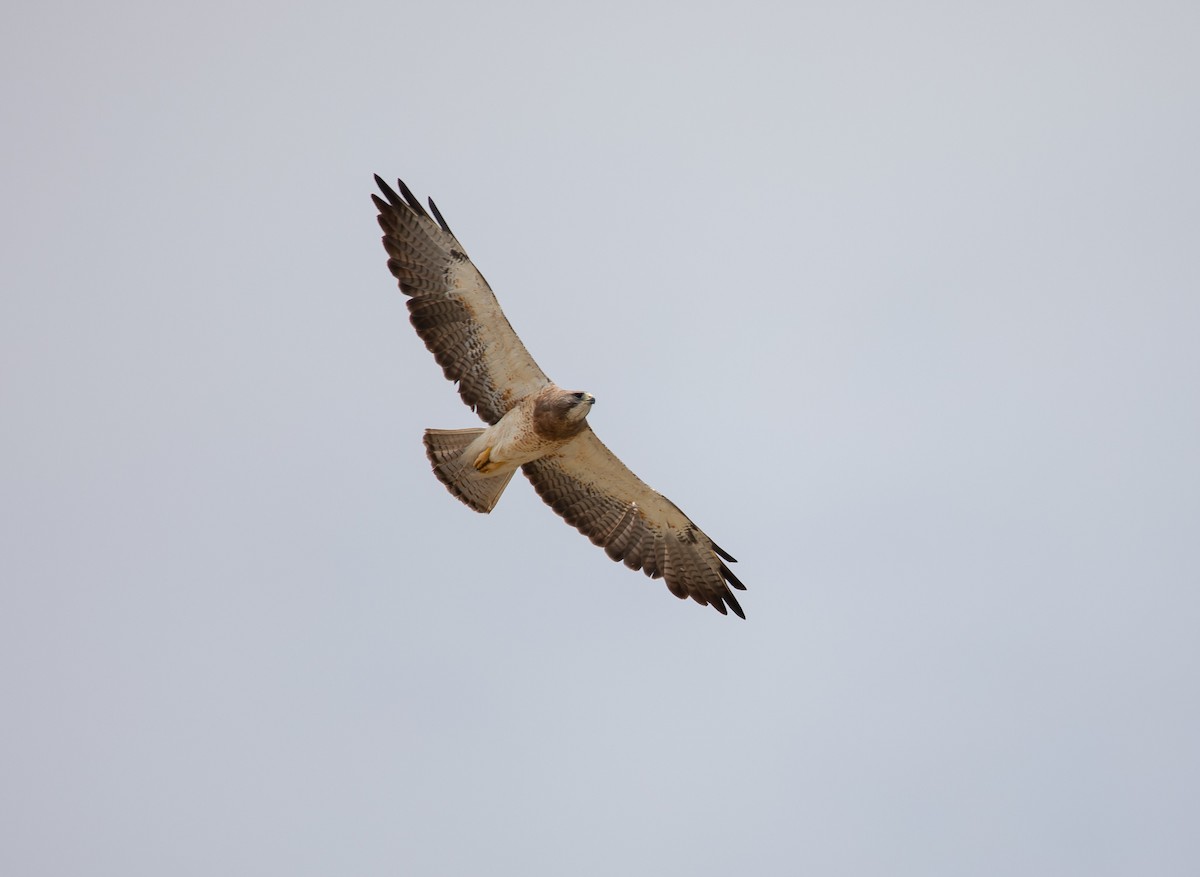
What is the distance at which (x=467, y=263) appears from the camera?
16250mm

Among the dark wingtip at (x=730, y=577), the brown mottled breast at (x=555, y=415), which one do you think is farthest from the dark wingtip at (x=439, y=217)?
the dark wingtip at (x=730, y=577)

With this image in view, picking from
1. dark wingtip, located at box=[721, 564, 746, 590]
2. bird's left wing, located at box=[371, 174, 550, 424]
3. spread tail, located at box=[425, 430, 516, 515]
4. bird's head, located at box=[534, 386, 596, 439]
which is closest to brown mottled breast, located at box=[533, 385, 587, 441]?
bird's head, located at box=[534, 386, 596, 439]

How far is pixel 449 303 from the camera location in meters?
16.4

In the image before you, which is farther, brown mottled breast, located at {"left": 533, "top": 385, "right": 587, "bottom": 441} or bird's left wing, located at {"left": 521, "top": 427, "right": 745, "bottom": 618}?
bird's left wing, located at {"left": 521, "top": 427, "right": 745, "bottom": 618}

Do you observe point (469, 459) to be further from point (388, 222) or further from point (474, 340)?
point (388, 222)

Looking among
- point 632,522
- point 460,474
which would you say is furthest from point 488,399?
point 632,522

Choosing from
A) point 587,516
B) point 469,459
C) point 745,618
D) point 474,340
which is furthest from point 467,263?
point 745,618

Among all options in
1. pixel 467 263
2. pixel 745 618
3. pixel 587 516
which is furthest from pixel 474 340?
pixel 745 618

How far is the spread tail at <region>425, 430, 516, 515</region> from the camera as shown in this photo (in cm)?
1686

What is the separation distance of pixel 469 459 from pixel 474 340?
1229mm

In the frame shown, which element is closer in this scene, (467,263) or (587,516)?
(467,263)

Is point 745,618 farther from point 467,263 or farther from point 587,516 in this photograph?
point 467,263

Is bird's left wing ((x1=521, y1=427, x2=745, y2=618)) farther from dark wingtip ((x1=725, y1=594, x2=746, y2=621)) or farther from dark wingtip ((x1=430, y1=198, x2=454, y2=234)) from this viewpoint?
dark wingtip ((x1=430, y1=198, x2=454, y2=234))

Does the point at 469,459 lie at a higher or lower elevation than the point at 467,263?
lower
